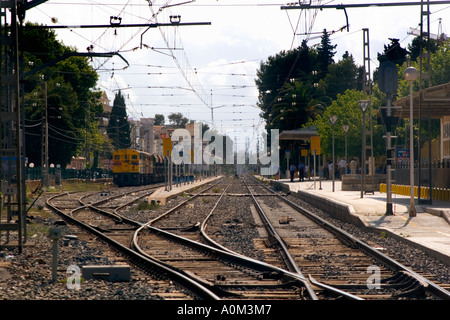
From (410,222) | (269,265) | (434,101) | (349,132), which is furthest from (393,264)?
(349,132)

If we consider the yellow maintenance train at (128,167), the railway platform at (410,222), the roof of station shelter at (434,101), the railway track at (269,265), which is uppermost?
the roof of station shelter at (434,101)

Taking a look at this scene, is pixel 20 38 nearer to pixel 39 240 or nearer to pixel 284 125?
pixel 39 240

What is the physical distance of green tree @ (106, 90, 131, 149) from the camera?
416 ft

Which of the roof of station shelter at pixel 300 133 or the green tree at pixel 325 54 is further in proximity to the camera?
the green tree at pixel 325 54

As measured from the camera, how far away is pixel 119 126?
419ft

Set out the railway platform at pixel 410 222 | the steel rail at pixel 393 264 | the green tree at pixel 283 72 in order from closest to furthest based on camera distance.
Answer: the steel rail at pixel 393 264
the railway platform at pixel 410 222
the green tree at pixel 283 72

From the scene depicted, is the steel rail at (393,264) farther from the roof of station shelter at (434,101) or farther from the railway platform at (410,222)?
the roof of station shelter at (434,101)

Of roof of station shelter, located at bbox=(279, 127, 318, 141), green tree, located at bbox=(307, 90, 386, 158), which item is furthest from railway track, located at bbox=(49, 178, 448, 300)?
green tree, located at bbox=(307, 90, 386, 158)

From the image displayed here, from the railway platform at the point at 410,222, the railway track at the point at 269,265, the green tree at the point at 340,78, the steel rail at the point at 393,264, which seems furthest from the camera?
the green tree at the point at 340,78

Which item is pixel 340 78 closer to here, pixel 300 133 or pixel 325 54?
pixel 325 54

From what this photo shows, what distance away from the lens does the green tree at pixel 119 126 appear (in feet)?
416

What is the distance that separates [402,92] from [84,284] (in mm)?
50148

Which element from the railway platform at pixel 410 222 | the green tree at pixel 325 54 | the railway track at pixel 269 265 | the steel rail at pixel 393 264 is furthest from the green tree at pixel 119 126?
the steel rail at pixel 393 264

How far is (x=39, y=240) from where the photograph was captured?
15.0m
